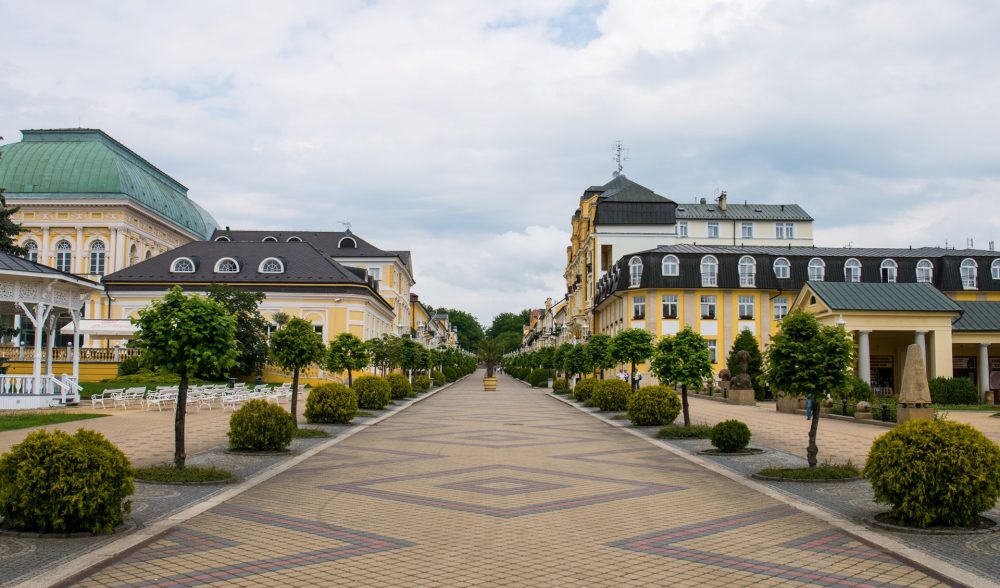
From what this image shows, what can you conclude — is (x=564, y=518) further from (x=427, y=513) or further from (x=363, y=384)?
(x=363, y=384)

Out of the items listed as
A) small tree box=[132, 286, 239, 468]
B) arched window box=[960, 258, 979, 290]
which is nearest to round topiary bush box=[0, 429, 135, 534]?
small tree box=[132, 286, 239, 468]

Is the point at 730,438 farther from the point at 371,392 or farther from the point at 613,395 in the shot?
the point at 371,392

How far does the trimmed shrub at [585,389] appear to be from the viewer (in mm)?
31500

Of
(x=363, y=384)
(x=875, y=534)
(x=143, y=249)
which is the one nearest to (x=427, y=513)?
(x=875, y=534)

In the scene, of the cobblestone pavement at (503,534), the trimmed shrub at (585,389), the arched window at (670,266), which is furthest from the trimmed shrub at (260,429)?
the arched window at (670,266)

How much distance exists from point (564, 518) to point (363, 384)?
1867 cm

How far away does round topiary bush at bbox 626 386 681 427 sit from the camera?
20688 millimetres

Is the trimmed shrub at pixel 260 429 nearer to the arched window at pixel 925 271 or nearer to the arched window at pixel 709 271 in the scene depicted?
the arched window at pixel 709 271

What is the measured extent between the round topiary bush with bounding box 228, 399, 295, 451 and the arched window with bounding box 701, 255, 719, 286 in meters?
39.9

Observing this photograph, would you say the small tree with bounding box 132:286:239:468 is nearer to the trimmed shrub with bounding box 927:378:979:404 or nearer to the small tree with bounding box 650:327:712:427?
the small tree with bounding box 650:327:712:427

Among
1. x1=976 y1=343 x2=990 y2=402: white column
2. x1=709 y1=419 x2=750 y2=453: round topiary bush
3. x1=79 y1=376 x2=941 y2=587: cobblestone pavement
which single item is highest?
x1=976 y1=343 x2=990 y2=402: white column

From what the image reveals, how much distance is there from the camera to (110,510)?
7887 mm

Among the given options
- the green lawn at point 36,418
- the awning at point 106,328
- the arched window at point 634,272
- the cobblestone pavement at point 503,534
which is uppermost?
the arched window at point 634,272

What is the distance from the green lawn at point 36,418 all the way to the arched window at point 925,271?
48328 mm
